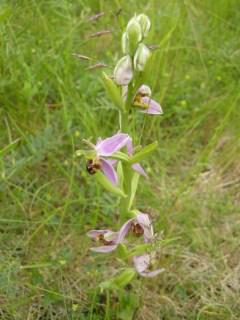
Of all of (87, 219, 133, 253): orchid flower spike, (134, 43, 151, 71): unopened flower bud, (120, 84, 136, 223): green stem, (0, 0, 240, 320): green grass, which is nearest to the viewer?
(134, 43, 151, 71): unopened flower bud

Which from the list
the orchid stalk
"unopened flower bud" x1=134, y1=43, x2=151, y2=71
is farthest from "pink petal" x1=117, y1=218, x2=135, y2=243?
"unopened flower bud" x1=134, y1=43, x2=151, y2=71

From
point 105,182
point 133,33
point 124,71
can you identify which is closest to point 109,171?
point 105,182

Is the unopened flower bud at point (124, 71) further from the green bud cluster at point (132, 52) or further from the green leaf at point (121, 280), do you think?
the green leaf at point (121, 280)

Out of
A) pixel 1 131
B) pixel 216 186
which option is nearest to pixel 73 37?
pixel 1 131

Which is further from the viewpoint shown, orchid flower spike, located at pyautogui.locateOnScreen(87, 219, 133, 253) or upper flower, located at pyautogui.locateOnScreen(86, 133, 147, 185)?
orchid flower spike, located at pyautogui.locateOnScreen(87, 219, 133, 253)

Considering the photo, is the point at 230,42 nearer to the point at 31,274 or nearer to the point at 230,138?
the point at 230,138

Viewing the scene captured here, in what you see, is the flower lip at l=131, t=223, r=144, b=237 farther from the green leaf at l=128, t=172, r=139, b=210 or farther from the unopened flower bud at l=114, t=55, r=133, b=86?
the unopened flower bud at l=114, t=55, r=133, b=86
